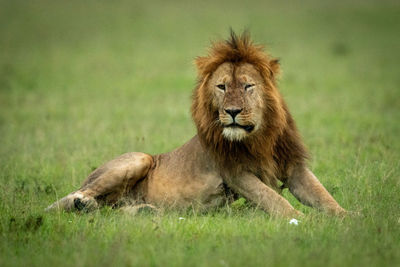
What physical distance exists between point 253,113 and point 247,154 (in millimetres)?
440

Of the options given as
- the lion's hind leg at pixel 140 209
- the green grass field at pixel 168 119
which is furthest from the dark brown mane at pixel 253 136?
the lion's hind leg at pixel 140 209

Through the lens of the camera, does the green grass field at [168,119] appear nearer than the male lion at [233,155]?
Yes

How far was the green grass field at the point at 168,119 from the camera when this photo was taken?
167 inches

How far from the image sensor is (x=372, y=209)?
5.12 meters

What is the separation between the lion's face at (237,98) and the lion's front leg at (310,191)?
0.65m

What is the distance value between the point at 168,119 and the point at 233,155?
6.33 m

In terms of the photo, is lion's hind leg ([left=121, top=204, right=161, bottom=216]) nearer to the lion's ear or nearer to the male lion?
the male lion

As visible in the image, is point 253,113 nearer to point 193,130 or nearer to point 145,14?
point 193,130

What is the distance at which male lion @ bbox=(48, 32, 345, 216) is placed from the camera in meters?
5.25

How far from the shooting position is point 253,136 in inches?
211

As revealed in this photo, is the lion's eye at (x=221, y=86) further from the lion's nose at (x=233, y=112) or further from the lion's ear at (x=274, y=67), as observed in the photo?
the lion's ear at (x=274, y=67)

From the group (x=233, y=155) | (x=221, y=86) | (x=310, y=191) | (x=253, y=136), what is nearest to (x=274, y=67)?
(x=221, y=86)

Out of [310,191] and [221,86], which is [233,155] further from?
[310,191]

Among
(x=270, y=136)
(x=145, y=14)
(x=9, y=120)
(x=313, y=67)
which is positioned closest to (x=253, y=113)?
(x=270, y=136)
